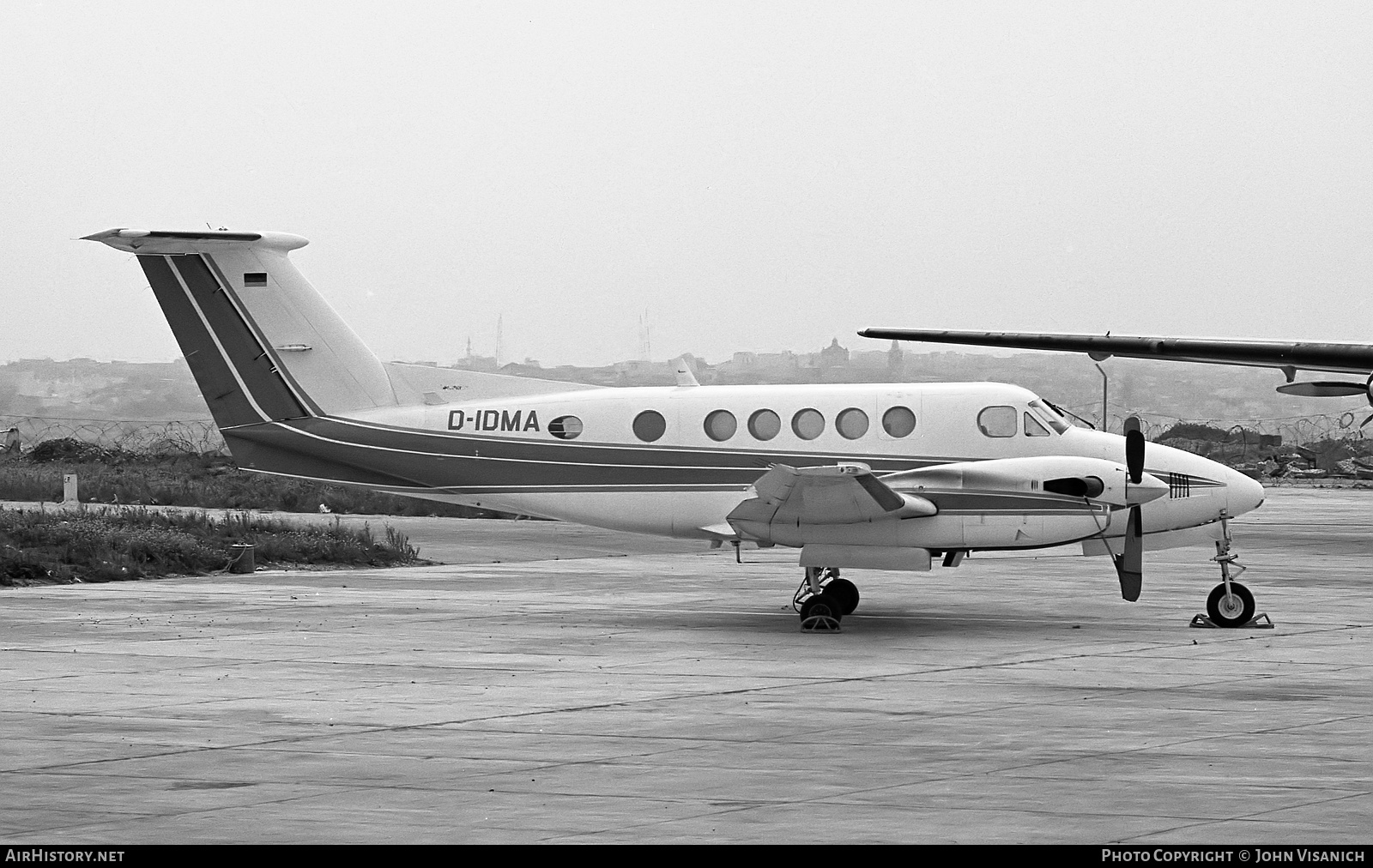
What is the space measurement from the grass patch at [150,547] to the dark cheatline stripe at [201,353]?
4.84 meters

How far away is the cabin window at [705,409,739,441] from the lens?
1803cm

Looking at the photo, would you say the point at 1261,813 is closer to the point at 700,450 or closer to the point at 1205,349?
the point at 700,450

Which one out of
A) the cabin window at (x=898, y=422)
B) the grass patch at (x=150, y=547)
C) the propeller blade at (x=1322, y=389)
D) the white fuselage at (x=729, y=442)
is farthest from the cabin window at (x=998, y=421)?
the propeller blade at (x=1322, y=389)

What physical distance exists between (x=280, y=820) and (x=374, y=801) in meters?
0.59

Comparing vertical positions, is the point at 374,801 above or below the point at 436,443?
below

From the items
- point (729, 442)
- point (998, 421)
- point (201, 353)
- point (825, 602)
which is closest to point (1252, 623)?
point (998, 421)

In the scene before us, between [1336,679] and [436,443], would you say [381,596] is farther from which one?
[1336,679]

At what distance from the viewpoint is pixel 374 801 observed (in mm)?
8172

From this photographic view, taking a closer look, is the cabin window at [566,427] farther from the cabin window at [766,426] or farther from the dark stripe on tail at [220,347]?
the dark stripe on tail at [220,347]

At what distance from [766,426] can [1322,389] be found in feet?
93.9

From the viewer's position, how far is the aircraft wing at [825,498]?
1590 cm

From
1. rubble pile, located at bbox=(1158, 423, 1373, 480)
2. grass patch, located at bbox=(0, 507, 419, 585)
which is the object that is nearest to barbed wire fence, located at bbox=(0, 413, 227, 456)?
grass patch, located at bbox=(0, 507, 419, 585)

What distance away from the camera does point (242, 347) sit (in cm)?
1931
